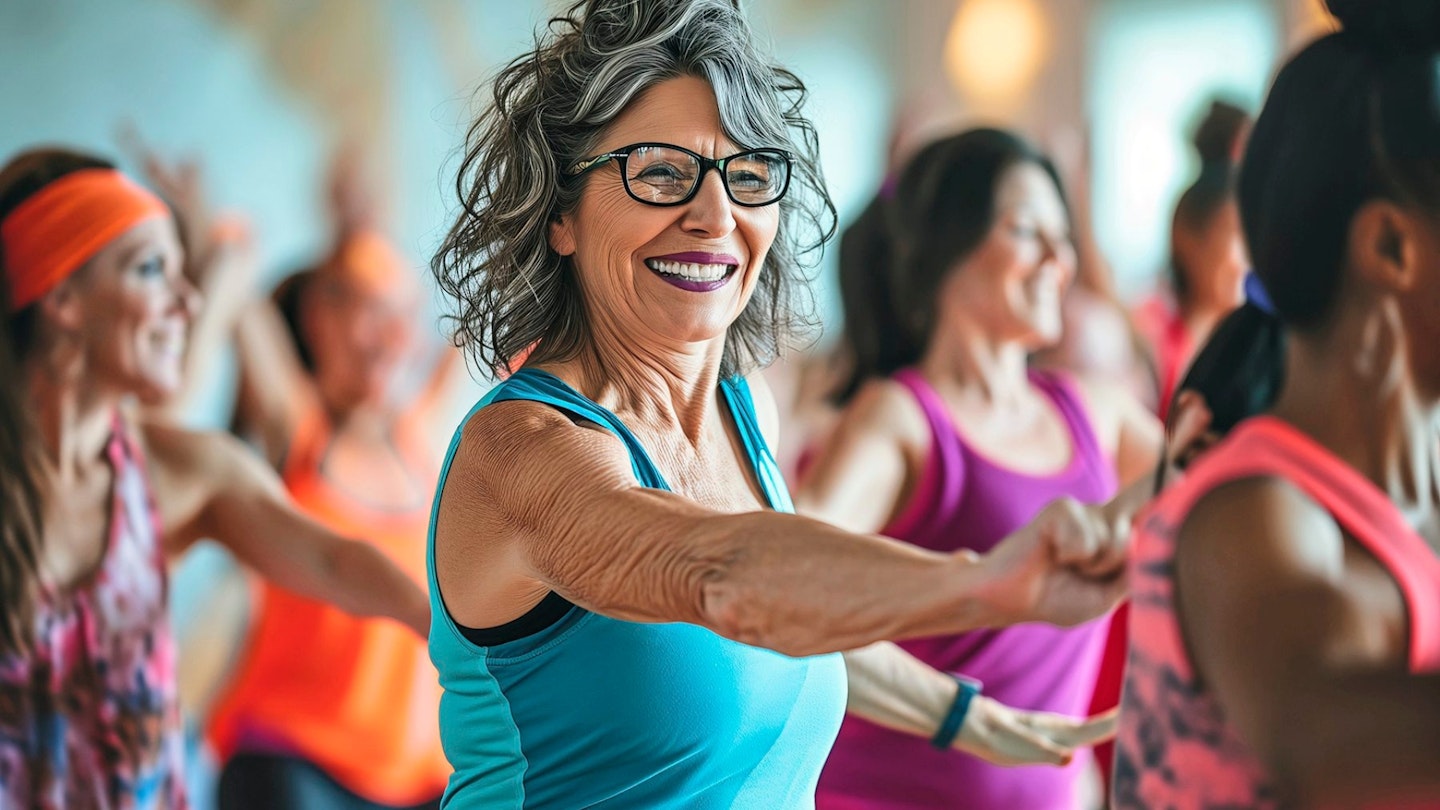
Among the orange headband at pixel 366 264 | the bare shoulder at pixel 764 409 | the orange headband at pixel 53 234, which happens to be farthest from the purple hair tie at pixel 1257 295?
the orange headband at pixel 366 264

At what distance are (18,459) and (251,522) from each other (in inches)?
14.9

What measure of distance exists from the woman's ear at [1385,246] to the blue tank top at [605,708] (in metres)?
0.60

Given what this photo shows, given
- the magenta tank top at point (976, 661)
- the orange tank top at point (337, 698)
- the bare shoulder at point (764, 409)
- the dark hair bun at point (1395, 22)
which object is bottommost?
the orange tank top at point (337, 698)

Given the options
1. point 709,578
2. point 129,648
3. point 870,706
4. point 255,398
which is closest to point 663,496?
point 709,578

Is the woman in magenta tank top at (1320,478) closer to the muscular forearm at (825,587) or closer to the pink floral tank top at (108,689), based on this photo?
the muscular forearm at (825,587)

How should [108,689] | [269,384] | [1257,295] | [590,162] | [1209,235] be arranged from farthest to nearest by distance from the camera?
[269,384]
[1209,235]
[108,689]
[590,162]
[1257,295]

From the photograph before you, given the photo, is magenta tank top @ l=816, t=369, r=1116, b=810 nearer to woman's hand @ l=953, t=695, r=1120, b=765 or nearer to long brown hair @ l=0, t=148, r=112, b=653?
woman's hand @ l=953, t=695, r=1120, b=765

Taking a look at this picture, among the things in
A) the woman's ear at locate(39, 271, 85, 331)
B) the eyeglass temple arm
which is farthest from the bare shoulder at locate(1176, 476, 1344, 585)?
the woman's ear at locate(39, 271, 85, 331)

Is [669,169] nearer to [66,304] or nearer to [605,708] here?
[605,708]

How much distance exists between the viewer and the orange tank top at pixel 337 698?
321cm

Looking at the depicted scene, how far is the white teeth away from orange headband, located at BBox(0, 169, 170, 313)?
1.31 meters

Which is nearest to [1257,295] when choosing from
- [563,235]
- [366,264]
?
[563,235]

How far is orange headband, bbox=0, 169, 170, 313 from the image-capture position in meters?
2.34

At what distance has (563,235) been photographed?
4.86 feet
